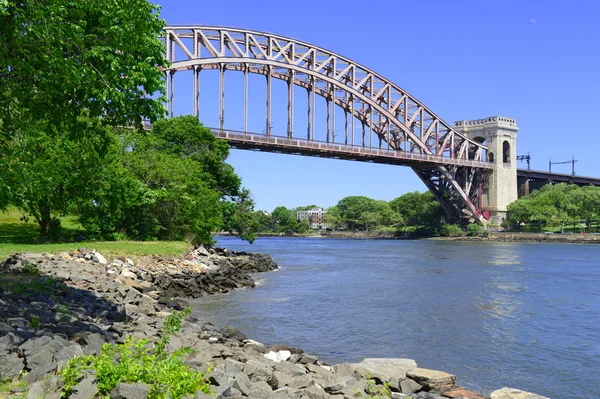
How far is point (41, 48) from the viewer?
28.7 feet

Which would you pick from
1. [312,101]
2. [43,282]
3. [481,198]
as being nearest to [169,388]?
[43,282]

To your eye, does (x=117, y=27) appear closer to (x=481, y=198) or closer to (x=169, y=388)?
(x=169, y=388)

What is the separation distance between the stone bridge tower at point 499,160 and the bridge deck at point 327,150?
12.5 metres

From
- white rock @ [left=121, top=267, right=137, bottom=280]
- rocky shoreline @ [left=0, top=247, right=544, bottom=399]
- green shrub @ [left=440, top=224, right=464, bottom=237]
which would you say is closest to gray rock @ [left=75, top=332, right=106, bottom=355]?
rocky shoreline @ [left=0, top=247, right=544, bottom=399]

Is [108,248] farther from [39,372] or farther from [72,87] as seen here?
[39,372]

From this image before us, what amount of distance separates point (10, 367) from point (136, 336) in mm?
2789

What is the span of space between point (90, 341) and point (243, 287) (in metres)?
16.0

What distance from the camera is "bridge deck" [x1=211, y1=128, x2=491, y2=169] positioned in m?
58.9

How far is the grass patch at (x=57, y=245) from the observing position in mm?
21391

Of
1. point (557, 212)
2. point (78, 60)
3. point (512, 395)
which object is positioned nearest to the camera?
point (512, 395)

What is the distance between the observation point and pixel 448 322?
16469 millimetres

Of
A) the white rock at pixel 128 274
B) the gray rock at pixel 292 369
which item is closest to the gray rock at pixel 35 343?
the gray rock at pixel 292 369

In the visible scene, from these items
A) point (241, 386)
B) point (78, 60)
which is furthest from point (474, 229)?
point (241, 386)

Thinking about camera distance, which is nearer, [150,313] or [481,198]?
[150,313]
